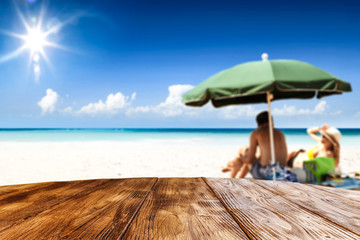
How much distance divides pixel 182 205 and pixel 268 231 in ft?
0.95

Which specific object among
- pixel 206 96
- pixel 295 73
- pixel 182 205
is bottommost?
pixel 182 205

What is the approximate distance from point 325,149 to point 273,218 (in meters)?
4.35

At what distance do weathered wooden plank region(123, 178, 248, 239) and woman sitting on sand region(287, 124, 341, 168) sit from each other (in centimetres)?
389

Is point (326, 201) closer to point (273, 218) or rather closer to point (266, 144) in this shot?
point (273, 218)

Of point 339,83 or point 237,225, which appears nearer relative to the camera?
point 237,225

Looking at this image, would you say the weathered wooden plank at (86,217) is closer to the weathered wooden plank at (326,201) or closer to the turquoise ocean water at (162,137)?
the weathered wooden plank at (326,201)

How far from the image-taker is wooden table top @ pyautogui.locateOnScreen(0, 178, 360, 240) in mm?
556

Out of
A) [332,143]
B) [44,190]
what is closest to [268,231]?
[44,190]

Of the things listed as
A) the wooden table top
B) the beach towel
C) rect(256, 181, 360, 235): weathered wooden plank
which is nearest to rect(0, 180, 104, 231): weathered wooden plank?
the wooden table top

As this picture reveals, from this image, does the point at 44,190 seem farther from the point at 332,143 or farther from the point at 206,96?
the point at 332,143

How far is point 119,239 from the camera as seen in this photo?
519 millimetres

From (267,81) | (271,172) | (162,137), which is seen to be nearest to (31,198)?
(267,81)

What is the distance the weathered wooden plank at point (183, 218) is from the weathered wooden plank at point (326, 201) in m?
0.27

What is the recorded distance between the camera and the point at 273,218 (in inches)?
25.5
